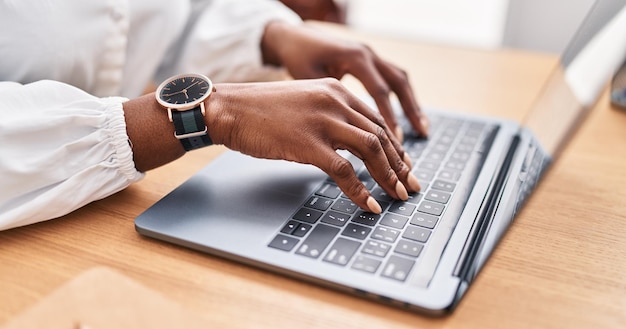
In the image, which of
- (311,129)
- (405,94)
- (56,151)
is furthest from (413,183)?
(56,151)

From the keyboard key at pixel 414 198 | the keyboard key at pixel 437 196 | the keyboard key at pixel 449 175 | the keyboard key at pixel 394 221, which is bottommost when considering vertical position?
the keyboard key at pixel 449 175

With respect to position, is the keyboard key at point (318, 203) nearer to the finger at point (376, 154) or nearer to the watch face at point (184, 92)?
the finger at point (376, 154)

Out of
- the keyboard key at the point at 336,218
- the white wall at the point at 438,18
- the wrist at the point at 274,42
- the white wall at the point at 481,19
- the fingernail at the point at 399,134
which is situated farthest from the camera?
the white wall at the point at 438,18

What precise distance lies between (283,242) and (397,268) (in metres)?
0.11

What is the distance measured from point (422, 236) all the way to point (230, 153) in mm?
271

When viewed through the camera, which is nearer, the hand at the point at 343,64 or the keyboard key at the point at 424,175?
the keyboard key at the point at 424,175

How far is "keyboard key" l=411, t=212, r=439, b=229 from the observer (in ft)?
1.90

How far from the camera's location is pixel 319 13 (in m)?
2.11

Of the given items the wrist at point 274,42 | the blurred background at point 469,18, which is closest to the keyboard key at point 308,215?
the wrist at point 274,42

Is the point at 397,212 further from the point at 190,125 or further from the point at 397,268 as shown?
the point at 190,125

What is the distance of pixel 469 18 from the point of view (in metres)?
2.12

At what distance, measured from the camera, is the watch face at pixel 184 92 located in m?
0.63

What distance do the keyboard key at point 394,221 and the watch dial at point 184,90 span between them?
0.77 ft

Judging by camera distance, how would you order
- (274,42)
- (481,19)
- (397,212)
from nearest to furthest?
(397,212), (274,42), (481,19)
